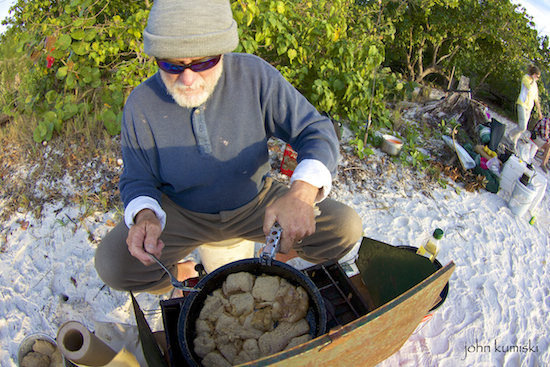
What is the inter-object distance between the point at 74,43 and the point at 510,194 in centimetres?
475

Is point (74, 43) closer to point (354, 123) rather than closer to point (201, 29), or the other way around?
point (201, 29)

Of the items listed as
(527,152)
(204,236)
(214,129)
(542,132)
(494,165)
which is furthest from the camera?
(542,132)

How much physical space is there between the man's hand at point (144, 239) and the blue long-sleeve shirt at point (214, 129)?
195mm

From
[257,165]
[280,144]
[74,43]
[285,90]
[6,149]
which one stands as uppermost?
[285,90]

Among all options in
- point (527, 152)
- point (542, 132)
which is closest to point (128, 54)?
point (527, 152)

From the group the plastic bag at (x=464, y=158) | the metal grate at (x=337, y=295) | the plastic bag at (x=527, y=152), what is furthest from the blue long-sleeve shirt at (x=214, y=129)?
the plastic bag at (x=527, y=152)

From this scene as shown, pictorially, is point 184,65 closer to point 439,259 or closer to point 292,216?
point 292,216

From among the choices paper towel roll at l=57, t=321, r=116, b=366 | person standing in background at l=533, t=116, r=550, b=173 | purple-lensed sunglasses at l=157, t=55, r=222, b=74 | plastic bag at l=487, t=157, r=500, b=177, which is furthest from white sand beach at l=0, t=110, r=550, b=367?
person standing in background at l=533, t=116, r=550, b=173

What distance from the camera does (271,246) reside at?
1152mm

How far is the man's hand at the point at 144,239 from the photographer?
1344 mm

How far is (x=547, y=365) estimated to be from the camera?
1969 millimetres

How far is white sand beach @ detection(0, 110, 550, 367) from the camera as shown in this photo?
1.98 metres

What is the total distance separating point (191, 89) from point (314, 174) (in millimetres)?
710

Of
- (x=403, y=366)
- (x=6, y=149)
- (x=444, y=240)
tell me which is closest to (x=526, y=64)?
(x=444, y=240)
